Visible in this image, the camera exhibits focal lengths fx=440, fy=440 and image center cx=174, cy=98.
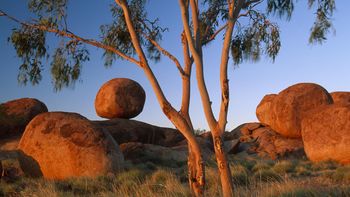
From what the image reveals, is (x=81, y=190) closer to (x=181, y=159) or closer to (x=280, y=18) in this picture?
(x=280, y=18)

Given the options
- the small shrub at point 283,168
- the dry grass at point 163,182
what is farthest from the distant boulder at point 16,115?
the small shrub at point 283,168

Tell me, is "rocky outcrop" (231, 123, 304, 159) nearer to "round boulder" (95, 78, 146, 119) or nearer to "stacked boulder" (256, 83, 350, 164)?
"stacked boulder" (256, 83, 350, 164)

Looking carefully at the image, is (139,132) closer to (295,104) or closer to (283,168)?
(295,104)

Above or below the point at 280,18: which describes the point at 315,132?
below

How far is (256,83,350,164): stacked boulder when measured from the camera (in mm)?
17531

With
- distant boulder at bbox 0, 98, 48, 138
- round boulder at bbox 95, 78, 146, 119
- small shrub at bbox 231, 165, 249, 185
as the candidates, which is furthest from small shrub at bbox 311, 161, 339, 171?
distant boulder at bbox 0, 98, 48, 138

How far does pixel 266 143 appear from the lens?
78.5ft

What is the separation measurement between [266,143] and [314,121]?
18.0ft

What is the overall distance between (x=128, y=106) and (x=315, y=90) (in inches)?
398

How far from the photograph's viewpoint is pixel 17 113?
2334 cm

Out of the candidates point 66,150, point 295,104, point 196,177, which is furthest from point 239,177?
point 295,104

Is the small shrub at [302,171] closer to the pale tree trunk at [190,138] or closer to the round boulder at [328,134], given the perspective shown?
the round boulder at [328,134]

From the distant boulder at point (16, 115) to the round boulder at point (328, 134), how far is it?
14035mm

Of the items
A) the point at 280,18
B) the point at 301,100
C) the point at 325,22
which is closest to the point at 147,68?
the point at 280,18
